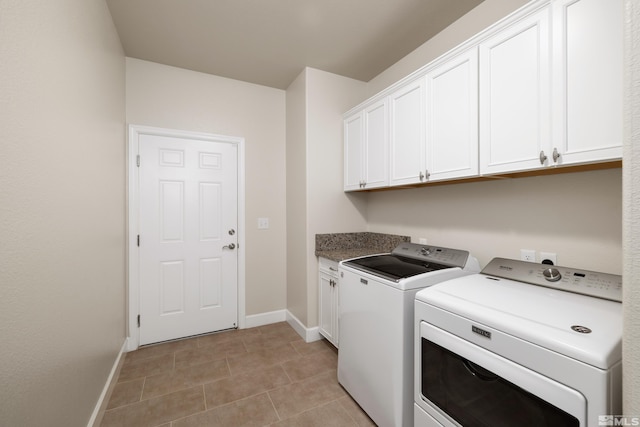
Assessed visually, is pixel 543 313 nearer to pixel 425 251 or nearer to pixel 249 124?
pixel 425 251

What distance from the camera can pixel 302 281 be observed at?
108 inches

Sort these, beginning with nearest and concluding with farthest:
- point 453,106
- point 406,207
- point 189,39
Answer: point 453,106, point 189,39, point 406,207

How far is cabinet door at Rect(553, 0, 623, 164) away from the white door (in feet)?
8.81

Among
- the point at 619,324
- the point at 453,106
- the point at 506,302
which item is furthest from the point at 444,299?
the point at 453,106

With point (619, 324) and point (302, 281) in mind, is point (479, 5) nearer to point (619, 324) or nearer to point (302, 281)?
point (619, 324)

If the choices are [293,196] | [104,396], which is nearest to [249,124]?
[293,196]

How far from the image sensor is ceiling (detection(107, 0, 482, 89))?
1895mm

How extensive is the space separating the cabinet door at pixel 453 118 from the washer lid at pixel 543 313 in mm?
698

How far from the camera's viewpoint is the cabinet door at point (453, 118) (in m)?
1.55

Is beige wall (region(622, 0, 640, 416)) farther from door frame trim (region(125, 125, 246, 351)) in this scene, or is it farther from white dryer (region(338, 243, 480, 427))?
door frame trim (region(125, 125, 246, 351))

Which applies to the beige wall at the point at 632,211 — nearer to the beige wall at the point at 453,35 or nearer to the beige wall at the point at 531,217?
the beige wall at the point at 531,217

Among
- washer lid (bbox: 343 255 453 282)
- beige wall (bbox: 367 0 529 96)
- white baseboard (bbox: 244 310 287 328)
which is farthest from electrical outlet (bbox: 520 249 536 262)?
white baseboard (bbox: 244 310 287 328)

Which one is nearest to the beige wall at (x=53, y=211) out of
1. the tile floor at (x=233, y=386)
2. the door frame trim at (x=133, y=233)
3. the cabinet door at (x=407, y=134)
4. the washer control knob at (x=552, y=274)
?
the tile floor at (x=233, y=386)

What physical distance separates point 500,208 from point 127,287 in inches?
125
